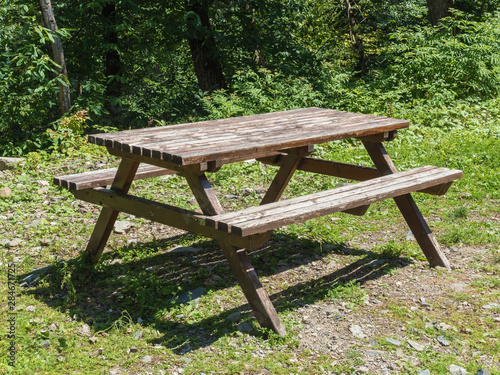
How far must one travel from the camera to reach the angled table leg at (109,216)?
13.9 ft

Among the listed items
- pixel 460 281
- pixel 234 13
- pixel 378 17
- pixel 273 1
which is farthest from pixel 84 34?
pixel 460 281

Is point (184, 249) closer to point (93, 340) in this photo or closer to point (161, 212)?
point (161, 212)

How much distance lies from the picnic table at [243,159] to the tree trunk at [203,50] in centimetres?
533

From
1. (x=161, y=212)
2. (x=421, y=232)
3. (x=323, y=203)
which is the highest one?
(x=161, y=212)

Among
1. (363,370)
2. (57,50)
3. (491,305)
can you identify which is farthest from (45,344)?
(57,50)

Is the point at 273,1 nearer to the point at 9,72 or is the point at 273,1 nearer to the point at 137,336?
the point at 9,72

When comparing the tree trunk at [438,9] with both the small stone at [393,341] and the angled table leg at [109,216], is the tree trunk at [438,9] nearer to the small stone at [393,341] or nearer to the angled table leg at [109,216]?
the angled table leg at [109,216]

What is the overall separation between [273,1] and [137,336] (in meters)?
8.92

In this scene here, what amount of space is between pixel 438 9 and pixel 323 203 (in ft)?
35.6

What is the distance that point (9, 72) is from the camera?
856 cm

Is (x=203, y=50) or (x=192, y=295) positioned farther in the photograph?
(x=203, y=50)

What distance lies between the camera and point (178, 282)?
443 cm

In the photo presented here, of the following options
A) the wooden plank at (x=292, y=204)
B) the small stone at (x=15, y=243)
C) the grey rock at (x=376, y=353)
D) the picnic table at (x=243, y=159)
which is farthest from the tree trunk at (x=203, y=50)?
the grey rock at (x=376, y=353)

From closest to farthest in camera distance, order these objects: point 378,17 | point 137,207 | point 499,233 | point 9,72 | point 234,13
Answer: point 137,207 < point 499,233 < point 9,72 < point 234,13 < point 378,17
